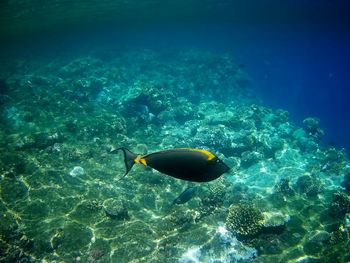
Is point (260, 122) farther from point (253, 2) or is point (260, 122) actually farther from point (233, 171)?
point (253, 2)

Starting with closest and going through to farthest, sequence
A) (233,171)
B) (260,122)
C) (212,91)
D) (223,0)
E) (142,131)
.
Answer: (233,171) → (142,131) → (260,122) → (212,91) → (223,0)

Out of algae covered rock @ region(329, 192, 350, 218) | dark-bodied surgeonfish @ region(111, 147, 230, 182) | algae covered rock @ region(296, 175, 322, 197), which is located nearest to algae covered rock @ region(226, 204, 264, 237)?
algae covered rock @ region(329, 192, 350, 218)

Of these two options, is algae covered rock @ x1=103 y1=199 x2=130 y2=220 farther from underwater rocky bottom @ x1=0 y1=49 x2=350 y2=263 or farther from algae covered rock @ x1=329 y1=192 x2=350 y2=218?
algae covered rock @ x1=329 y1=192 x2=350 y2=218

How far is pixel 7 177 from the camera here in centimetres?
1176

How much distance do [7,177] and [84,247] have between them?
16.1ft

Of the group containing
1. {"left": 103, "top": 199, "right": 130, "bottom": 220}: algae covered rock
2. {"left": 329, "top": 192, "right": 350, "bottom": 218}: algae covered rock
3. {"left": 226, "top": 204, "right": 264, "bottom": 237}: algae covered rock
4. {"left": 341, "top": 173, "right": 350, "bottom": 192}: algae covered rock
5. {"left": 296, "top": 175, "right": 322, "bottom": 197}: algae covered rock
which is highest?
{"left": 226, "top": 204, "right": 264, "bottom": 237}: algae covered rock

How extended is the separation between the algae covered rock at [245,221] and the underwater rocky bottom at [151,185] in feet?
0.11

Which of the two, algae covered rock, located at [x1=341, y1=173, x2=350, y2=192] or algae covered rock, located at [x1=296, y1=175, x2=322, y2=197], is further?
algae covered rock, located at [x1=341, y1=173, x2=350, y2=192]

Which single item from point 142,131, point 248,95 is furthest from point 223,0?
point 142,131

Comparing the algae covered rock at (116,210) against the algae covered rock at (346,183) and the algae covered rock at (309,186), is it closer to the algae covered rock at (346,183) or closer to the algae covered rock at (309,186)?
the algae covered rock at (309,186)

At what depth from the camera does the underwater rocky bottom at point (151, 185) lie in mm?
9492

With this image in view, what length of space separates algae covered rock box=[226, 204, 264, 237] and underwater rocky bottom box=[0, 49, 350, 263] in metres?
0.03

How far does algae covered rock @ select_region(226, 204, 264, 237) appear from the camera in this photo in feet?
32.4

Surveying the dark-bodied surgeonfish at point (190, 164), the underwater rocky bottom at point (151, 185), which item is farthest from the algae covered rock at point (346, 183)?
the dark-bodied surgeonfish at point (190, 164)
